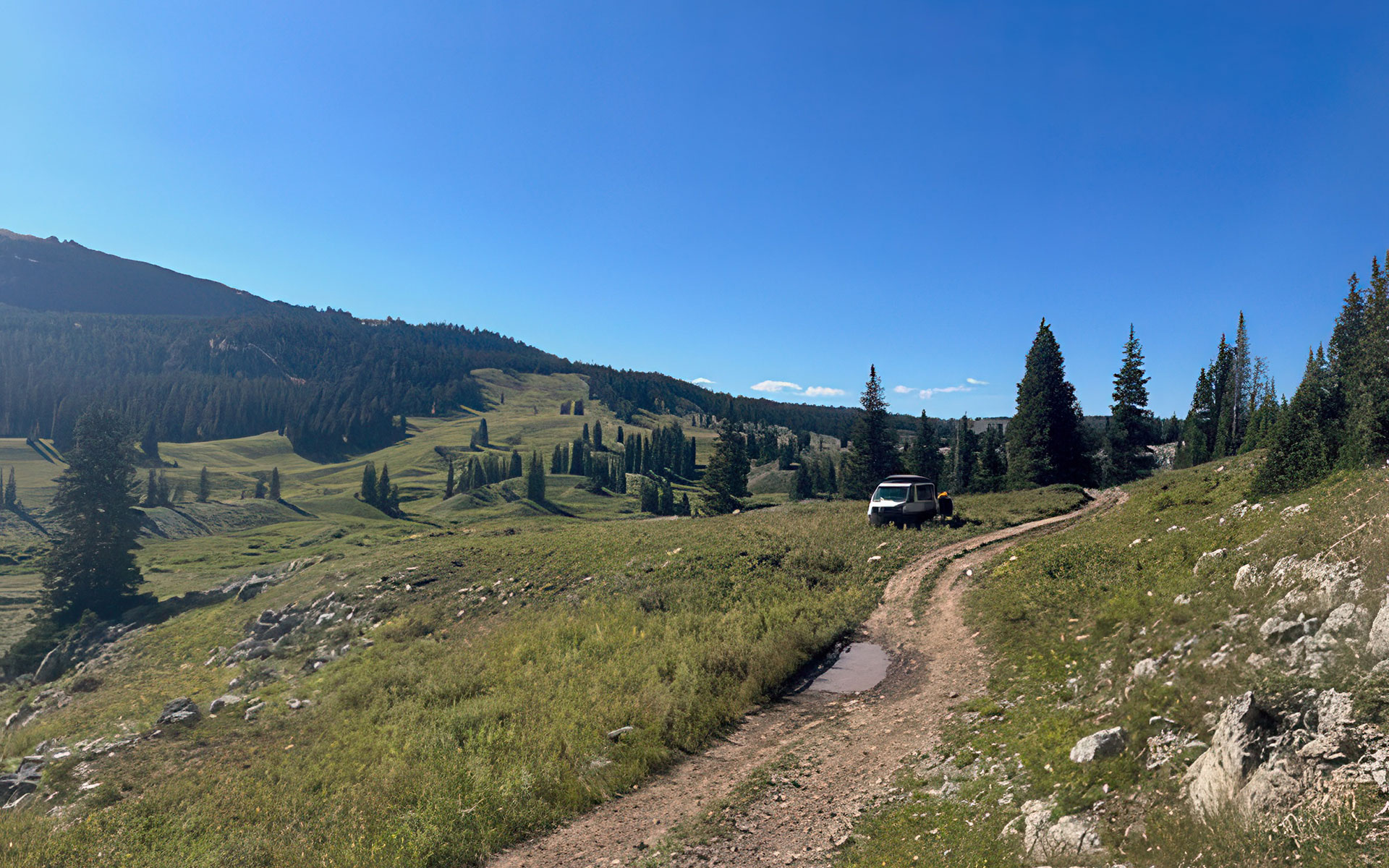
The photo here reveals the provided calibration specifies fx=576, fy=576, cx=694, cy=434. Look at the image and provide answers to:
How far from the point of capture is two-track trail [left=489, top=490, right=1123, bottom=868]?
952 cm

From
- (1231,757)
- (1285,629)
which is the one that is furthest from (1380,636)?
(1231,757)

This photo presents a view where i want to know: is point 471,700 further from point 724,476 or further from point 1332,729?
point 724,476

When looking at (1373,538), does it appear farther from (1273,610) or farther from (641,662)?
(641,662)

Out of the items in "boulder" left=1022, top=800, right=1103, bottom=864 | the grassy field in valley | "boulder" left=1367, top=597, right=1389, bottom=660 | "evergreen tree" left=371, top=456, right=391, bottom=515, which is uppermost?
"boulder" left=1367, top=597, right=1389, bottom=660

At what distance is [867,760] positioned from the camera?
37.2 feet

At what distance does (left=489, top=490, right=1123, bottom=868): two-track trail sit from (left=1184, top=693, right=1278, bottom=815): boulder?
15.8ft

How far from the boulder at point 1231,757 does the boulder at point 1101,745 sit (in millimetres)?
1172

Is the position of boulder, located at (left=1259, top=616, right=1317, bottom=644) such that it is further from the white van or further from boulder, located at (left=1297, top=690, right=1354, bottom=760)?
the white van

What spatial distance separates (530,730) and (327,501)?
161m

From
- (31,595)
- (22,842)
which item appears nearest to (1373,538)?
(22,842)

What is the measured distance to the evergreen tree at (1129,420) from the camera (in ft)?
202

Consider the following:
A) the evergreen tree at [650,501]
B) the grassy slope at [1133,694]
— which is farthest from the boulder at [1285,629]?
the evergreen tree at [650,501]

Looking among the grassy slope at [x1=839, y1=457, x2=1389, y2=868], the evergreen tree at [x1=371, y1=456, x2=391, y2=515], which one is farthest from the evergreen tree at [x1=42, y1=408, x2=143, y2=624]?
the evergreen tree at [x1=371, y1=456, x2=391, y2=515]

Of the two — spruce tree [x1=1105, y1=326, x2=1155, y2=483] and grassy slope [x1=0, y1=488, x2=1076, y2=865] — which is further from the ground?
spruce tree [x1=1105, y1=326, x2=1155, y2=483]
